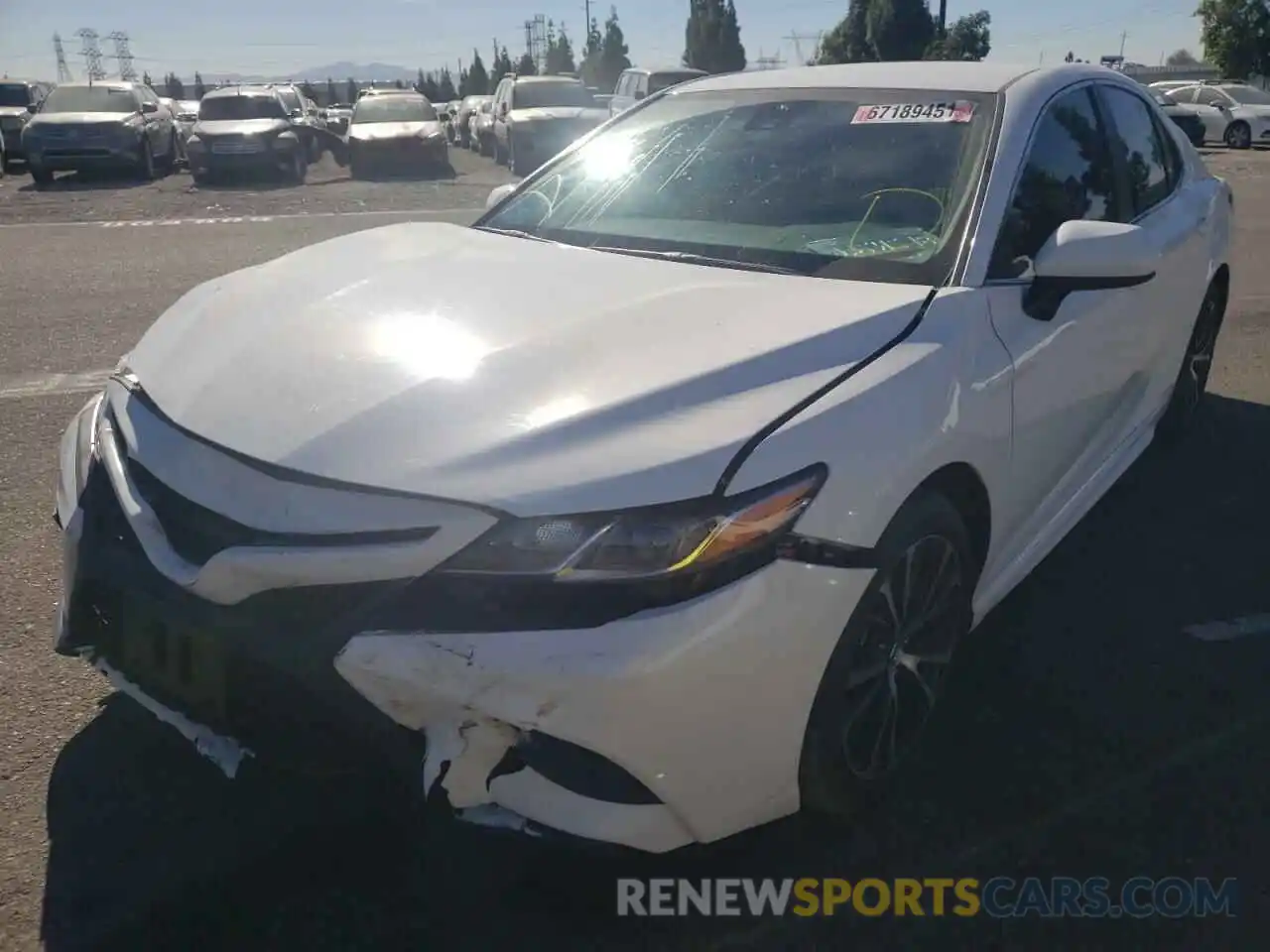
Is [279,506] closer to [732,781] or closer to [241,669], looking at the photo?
[241,669]

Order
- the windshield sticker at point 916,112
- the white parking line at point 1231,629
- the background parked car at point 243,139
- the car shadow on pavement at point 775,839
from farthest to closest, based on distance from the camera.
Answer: the background parked car at point 243,139
the white parking line at point 1231,629
the windshield sticker at point 916,112
the car shadow on pavement at point 775,839

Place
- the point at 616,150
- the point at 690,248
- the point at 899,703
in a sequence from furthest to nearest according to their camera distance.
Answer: the point at 616,150 < the point at 690,248 < the point at 899,703

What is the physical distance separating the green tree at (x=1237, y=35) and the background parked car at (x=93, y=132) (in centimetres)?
3743

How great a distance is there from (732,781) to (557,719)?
0.38 metres

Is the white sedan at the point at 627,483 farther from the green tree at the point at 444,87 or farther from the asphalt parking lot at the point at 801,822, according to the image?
the green tree at the point at 444,87

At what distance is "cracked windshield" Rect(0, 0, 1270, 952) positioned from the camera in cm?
191

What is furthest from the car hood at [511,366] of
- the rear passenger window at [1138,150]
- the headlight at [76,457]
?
the rear passenger window at [1138,150]

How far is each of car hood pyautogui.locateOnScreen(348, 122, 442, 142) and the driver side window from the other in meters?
16.7

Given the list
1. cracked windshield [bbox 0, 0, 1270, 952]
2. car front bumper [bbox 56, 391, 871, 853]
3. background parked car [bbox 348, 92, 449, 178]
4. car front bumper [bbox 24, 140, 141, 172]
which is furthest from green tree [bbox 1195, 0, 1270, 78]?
car front bumper [bbox 56, 391, 871, 853]

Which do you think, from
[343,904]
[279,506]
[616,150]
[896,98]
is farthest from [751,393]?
[616,150]

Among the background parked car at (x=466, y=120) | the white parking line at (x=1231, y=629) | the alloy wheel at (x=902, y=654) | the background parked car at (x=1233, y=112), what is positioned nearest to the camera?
the alloy wheel at (x=902, y=654)

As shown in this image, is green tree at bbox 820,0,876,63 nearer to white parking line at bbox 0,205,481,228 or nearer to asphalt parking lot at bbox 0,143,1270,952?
white parking line at bbox 0,205,481,228

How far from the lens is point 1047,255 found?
274 centimetres

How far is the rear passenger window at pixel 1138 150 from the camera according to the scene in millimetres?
3791
